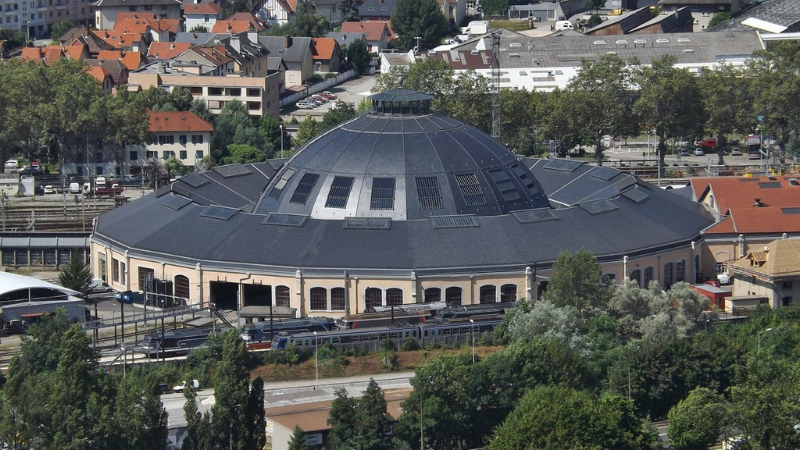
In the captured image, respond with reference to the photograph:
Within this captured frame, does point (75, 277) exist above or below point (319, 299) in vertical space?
above

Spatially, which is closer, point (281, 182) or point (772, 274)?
point (772, 274)

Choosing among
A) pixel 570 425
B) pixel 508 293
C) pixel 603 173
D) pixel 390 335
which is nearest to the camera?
pixel 570 425

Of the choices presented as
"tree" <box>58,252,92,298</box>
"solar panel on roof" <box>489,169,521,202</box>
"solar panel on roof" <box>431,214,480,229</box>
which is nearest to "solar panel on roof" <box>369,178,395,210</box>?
"solar panel on roof" <box>431,214,480,229</box>

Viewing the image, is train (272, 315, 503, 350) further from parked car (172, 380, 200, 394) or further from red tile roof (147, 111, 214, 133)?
red tile roof (147, 111, 214, 133)

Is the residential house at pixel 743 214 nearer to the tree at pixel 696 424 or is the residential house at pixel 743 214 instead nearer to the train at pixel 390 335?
the train at pixel 390 335

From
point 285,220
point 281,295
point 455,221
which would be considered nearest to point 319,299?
point 281,295

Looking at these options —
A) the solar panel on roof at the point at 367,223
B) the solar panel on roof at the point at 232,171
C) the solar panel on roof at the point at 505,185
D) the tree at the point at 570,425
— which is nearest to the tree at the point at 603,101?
the solar panel on roof at the point at 232,171

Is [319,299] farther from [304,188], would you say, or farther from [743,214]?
[743,214]
